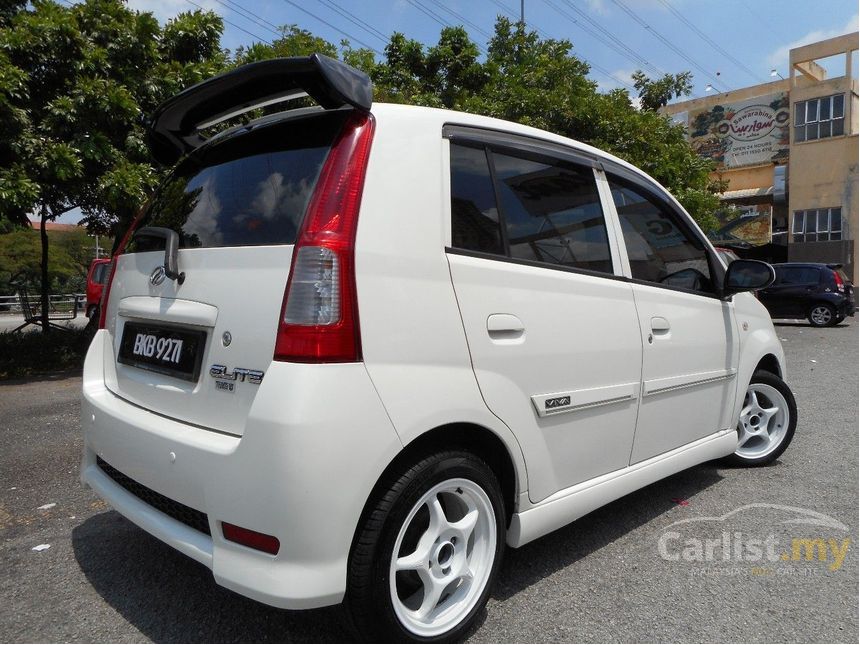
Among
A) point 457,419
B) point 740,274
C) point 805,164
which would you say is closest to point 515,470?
point 457,419

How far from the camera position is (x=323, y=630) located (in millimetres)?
2242

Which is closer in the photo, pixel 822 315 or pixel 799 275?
pixel 822 315

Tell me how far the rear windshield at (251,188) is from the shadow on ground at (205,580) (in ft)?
4.14

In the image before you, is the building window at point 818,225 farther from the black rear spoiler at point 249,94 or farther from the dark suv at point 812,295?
the black rear spoiler at point 249,94

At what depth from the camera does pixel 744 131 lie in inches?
1328

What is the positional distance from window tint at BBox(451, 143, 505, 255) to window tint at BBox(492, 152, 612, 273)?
0.07 meters

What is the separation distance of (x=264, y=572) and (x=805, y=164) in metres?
35.0

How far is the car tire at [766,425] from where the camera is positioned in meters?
4.13

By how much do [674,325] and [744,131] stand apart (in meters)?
35.8

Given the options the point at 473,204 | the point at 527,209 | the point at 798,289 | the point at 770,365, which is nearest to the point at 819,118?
the point at 798,289

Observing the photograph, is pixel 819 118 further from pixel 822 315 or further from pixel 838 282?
pixel 822 315

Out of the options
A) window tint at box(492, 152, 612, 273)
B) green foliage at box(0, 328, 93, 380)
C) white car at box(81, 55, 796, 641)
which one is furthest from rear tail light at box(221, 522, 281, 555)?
green foliage at box(0, 328, 93, 380)

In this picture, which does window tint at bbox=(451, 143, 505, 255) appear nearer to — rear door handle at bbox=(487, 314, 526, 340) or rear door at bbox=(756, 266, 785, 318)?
rear door handle at bbox=(487, 314, 526, 340)

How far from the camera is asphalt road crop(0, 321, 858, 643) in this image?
229cm
